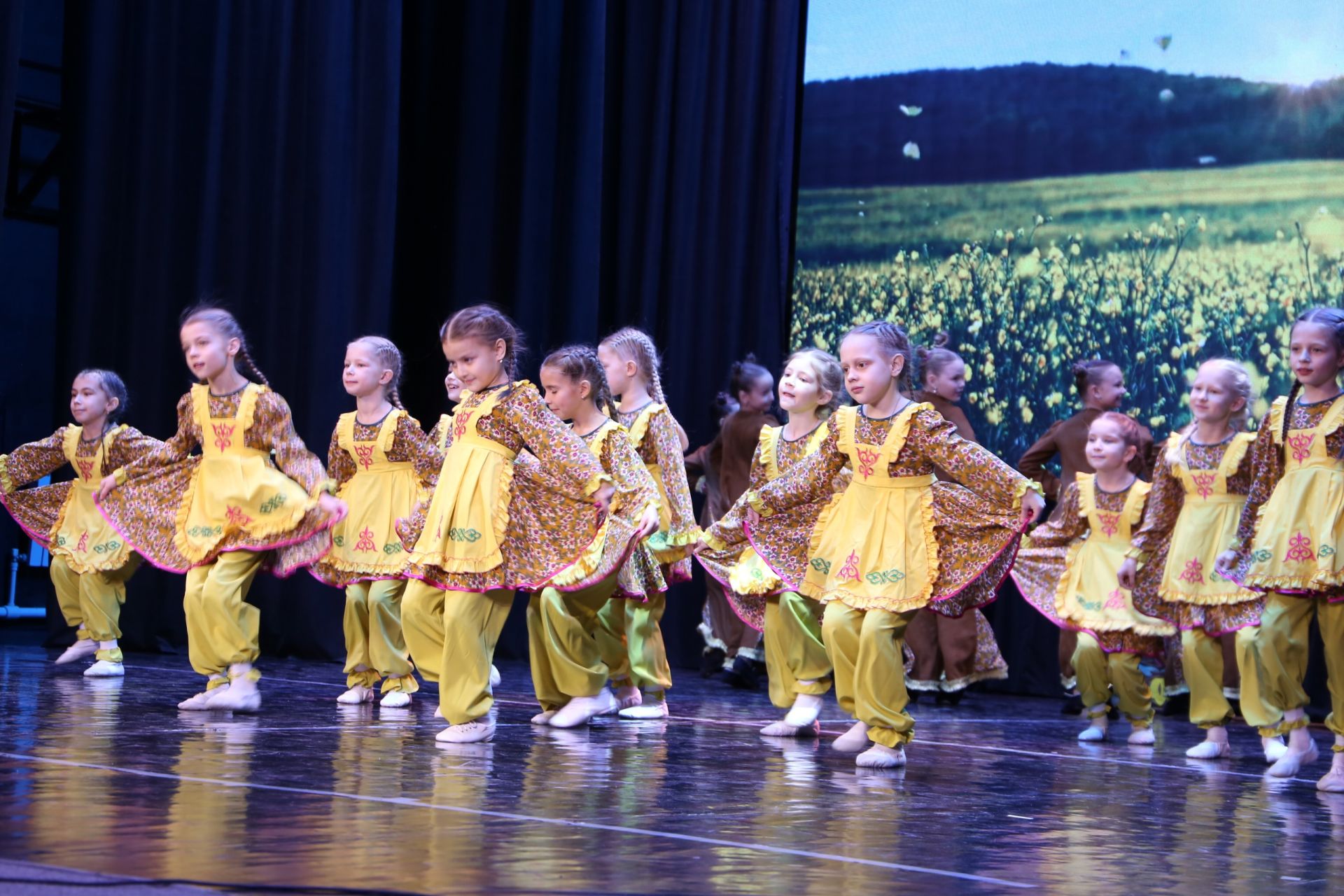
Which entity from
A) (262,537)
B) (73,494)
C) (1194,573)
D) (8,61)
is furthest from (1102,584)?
(8,61)

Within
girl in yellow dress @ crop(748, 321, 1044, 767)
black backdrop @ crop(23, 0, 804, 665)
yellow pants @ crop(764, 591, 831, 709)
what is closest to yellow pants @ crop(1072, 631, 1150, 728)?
yellow pants @ crop(764, 591, 831, 709)

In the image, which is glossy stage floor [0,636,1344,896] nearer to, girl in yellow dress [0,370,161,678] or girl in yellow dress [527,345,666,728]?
girl in yellow dress [527,345,666,728]

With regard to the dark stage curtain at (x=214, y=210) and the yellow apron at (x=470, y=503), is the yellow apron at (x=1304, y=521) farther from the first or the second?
the dark stage curtain at (x=214, y=210)

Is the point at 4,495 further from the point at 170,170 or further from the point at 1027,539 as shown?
the point at 1027,539

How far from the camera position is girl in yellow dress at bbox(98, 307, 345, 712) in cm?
482

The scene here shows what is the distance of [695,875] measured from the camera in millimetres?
2498

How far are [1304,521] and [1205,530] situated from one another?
33.8 inches

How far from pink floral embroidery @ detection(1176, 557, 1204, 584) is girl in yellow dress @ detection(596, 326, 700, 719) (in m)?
1.61

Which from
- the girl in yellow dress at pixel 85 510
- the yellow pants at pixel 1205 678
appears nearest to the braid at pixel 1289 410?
the yellow pants at pixel 1205 678

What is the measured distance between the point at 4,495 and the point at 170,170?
1.95 m

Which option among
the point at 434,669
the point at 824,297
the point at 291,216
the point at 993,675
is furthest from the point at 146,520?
the point at 824,297

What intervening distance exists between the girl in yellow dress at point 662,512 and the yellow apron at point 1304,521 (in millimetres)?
1905

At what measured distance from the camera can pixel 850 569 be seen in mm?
4242

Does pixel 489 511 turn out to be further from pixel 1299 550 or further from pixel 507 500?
pixel 1299 550
